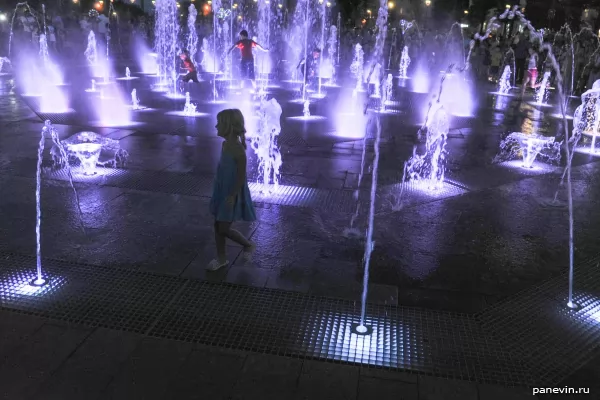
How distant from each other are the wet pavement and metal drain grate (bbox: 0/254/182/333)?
5 centimetres

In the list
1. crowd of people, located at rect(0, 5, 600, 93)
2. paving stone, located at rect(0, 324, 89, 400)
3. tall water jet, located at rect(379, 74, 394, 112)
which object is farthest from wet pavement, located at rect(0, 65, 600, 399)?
crowd of people, located at rect(0, 5, 600, 93)

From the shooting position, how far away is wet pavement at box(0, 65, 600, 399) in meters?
4.12

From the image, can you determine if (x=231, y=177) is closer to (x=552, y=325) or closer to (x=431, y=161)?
(x=552, y=325)

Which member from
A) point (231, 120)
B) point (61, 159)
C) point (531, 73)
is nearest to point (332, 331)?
point (231, 120)

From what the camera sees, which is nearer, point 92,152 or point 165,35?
point 92,152

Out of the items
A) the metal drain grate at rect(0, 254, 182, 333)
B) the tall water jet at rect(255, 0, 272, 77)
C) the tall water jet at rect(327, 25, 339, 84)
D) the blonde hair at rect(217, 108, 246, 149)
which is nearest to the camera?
the metal drain grate at rect(0, 254, 182, 333)

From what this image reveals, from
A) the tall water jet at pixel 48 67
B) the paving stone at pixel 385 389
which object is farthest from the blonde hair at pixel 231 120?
the tall water jet at pixel 48 67

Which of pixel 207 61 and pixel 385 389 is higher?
pixel 207 61

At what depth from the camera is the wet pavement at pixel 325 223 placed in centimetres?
412

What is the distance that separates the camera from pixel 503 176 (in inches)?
283

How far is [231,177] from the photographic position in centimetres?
385

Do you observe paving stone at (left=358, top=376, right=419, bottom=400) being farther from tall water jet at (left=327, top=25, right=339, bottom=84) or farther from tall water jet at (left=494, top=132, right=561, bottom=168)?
tall water jet at (left=327, top=25, right=339, bottom=84)

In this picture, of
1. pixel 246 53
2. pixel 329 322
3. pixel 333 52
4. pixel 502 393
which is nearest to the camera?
pixel 502 393

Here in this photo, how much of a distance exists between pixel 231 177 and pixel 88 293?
1454 mm
